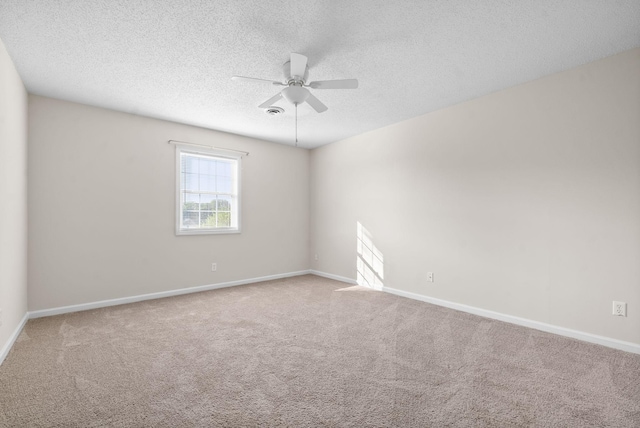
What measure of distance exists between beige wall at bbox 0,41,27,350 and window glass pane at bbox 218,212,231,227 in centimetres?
231

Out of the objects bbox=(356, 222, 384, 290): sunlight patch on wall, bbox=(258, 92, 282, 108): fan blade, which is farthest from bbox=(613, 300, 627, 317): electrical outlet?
bbox=(258, 92, 282, 108): fan blade

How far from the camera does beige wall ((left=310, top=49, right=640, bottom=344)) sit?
8.43 ft

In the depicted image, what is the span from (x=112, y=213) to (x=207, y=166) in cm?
151

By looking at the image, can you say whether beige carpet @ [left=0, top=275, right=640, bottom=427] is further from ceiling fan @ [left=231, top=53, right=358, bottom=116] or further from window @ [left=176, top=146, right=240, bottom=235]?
ceiling fan @ [left=231, top=53, right=358, bottom=116]

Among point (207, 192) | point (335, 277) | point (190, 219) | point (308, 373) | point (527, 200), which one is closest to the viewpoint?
point (308, 373)

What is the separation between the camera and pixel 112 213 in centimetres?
384

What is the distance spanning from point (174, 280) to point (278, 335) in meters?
2.31

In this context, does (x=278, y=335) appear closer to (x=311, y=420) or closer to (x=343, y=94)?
(x=311, y=420)

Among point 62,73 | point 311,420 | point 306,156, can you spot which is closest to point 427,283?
point 311,420

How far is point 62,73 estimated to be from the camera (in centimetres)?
287

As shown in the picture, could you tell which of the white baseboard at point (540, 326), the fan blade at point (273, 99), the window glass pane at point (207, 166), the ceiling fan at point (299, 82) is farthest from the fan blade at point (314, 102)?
the white baseboard at point (540, 326)

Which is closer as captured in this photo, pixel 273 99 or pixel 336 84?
pixel 336 84

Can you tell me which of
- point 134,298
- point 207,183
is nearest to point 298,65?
point 207,183

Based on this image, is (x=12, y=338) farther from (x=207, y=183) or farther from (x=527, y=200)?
(x=527, y=200)
